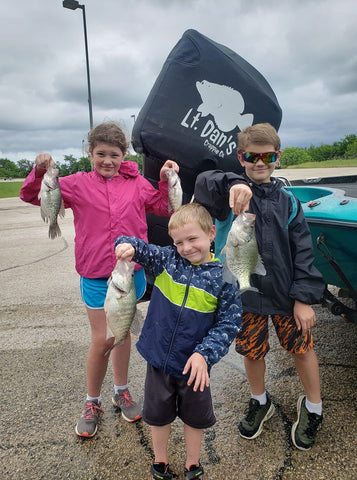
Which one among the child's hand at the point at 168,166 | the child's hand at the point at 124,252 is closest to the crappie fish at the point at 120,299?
the child's hand at the point at 124,252

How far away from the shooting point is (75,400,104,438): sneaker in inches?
95.0

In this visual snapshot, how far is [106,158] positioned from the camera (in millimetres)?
2312

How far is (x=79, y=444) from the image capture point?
2.38 metres

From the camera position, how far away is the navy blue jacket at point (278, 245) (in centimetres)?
218

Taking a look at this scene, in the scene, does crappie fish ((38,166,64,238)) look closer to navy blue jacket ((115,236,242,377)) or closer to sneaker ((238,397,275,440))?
navy blue jacket ((115,236,242,377))

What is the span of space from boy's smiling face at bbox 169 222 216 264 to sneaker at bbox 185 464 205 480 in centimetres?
116

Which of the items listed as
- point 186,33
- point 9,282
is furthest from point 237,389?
point 9,282

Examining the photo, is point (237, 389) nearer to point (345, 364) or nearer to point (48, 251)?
point (345, 364)

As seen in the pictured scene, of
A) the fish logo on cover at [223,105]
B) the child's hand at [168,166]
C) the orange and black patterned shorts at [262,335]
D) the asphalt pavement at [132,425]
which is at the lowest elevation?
the asphalt pavement at [132,425]

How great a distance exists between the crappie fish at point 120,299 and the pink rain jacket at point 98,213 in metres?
0.53

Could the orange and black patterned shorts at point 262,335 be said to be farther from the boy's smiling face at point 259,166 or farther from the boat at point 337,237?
the boy's smiling face at point 259,166

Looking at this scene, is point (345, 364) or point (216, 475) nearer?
point (216, 475)

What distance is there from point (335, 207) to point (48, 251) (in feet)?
22.8

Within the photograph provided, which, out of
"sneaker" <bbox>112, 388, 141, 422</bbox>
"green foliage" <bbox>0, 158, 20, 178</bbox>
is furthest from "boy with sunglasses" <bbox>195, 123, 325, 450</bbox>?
"green foliage" <bbox>0, 158, 20, 178</bbox>
